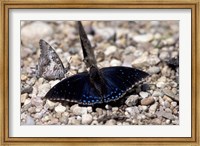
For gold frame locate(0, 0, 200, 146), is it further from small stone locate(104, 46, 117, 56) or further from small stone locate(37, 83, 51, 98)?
small stone locate(104, 46, 117, 56)

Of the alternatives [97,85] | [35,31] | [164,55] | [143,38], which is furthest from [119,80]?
[35,31]

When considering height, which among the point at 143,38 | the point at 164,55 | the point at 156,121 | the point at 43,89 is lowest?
the point at 156,121

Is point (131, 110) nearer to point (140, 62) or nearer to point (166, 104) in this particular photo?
point (166, 104)

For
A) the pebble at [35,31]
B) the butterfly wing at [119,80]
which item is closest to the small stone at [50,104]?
the butterfly wing at [119,80]

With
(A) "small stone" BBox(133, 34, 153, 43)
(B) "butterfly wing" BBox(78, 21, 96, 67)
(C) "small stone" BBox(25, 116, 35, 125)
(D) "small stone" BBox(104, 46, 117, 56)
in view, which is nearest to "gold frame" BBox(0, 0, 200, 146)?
(C) "small stone" BBox(25, 116, 35, 125)

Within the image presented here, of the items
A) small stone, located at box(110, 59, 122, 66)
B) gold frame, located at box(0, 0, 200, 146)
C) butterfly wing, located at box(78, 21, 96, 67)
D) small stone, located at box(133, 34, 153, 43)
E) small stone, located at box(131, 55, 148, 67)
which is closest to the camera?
gold frame, located at box(0, 0, 200, 146)

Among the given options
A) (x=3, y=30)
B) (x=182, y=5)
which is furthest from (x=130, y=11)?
(x=3, y=30)
